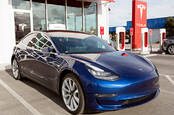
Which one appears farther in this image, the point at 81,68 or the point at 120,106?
the point at 81,68

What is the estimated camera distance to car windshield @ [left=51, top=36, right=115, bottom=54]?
3.56 m

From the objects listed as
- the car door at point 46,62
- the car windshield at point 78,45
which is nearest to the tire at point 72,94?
the car door at point 46,62

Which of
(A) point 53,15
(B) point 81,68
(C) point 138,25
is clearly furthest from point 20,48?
(C) point 138,25

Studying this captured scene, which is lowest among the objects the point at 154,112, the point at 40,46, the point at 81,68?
the point at 154,112

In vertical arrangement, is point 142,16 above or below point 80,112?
above

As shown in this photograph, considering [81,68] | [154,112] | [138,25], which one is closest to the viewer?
[81,68]

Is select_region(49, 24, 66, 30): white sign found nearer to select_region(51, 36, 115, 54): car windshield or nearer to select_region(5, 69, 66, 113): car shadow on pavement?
select_region(5, 69, 66, 113): car shadow on pavement

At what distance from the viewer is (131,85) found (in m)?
2.61

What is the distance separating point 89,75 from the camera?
2.63 meters

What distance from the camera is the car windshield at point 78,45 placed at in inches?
140

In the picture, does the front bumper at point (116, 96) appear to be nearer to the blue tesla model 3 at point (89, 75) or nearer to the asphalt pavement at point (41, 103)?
the blue tesla model 3 at point (89, 75)

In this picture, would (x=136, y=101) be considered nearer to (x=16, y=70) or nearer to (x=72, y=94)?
(x=72, y=94)

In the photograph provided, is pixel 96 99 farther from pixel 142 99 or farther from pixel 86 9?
pixel 86 9

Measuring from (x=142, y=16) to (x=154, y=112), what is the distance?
51.8 ft
